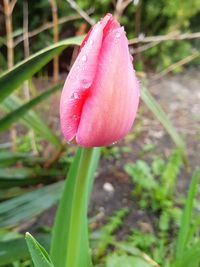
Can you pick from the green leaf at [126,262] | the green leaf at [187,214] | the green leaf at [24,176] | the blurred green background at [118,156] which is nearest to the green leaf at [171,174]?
the blurred green background at [118,156]

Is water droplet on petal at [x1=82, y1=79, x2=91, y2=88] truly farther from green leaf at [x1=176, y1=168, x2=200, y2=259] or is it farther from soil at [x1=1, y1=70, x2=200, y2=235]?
soil at [x1=1, y1=70, x2=200, y2=235]

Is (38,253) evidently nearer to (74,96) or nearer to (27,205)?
(74,96)

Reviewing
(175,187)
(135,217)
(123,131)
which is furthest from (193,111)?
(123,131)

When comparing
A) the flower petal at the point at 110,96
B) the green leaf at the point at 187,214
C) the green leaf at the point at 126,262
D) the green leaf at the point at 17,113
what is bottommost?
the green leaf at the point at 126,262

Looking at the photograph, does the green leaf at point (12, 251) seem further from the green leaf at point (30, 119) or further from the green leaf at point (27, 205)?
the green leaf at point (30, 119)

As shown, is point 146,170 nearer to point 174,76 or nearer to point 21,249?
point 21,249

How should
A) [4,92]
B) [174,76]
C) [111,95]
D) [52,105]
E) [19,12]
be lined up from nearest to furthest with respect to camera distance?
[111,95]
[4,92]
[52,105]
[19,12]
[174,76]
